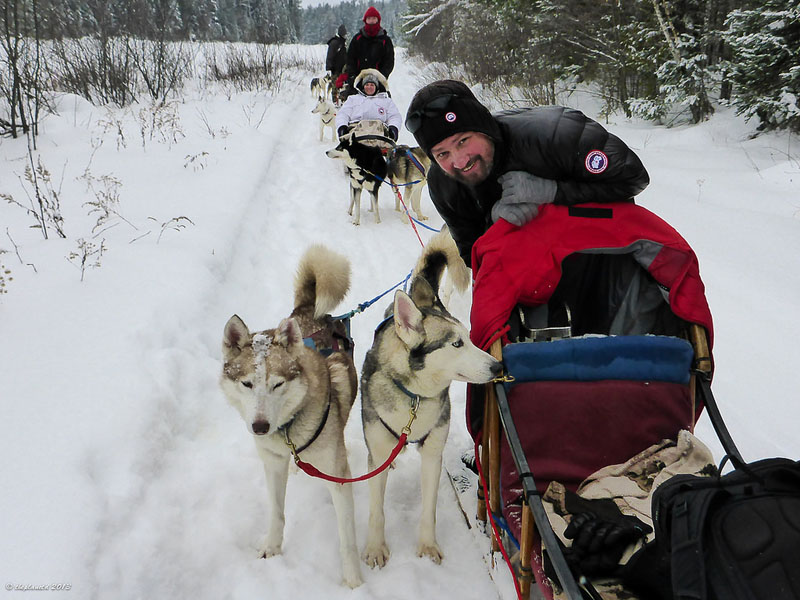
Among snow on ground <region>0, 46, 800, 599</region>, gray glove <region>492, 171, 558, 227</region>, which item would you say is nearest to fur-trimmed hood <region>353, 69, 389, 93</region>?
snow on ground <region>0, 46, 800, 599</region>

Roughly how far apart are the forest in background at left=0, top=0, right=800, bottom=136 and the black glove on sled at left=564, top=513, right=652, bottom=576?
554cm

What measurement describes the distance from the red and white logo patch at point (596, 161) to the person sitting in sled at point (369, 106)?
5047mm

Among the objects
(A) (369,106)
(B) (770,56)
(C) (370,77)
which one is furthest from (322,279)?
(B) (770,56)

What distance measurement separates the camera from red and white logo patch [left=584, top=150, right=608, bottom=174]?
1809 millimetres

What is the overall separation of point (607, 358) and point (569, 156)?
2.65 ft

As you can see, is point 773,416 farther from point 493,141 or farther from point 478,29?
point 478,29

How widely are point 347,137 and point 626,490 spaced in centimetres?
543

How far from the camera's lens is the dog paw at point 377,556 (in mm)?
1955

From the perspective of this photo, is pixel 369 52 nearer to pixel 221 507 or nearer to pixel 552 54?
pixel 552 54

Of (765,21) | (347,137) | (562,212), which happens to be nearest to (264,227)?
(347,137)

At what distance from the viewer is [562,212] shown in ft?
6.14

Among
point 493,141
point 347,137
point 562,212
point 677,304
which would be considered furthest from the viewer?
point 347,137

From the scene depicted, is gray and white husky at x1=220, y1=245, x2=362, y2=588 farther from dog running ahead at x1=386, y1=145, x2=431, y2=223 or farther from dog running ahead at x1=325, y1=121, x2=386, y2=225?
dog running ahead at x1=386, y1=145, x2=431, y2=223

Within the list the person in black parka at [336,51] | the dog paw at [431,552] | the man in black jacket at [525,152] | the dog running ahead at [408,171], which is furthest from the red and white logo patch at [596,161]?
the person in black parka at [336,51]
